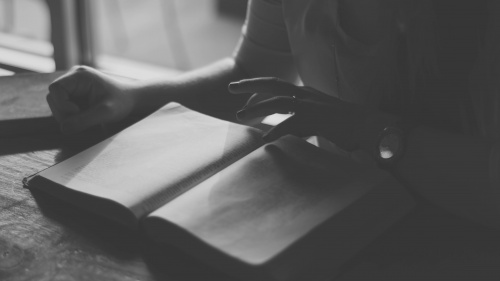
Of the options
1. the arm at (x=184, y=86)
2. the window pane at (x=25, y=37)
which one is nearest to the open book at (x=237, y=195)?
the arm at (x=184, y=86)

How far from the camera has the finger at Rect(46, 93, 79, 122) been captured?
1.07 metres

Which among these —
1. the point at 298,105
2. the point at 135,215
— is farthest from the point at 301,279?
the point at 298,105

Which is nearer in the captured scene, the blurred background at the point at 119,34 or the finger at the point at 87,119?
the finger at the point at 87,119

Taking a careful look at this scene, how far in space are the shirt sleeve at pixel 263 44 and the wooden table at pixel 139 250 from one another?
0.64 meters

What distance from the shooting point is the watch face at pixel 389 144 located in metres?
0.95

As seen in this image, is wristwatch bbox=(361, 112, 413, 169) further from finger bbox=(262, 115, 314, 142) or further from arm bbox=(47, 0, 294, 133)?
arm bbox=(47, 0, 294, 133)

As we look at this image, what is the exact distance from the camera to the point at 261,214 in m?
0.74

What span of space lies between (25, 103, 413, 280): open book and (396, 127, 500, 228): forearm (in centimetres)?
9

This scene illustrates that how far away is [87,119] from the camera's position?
1063mm

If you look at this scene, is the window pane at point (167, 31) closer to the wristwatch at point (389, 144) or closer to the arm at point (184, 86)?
the arm at point (184, 86)

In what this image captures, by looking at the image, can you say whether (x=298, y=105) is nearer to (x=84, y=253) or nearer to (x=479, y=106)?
(x=479, y=106)

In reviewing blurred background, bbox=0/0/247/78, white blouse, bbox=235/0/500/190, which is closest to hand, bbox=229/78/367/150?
white blouse, bbox=235/0/500/190

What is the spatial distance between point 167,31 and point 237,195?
3.37m

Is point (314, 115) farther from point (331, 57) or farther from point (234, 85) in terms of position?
point (331, 57)
